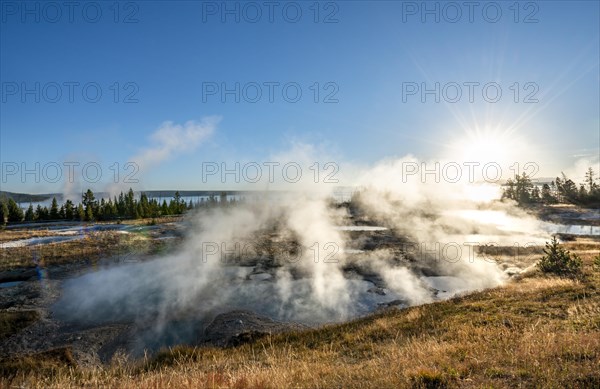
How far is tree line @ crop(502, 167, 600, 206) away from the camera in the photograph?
318 feet

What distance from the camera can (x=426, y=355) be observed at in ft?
26.3

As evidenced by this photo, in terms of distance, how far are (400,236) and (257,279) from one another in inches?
1110

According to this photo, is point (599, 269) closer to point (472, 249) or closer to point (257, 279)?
point (472, 249)

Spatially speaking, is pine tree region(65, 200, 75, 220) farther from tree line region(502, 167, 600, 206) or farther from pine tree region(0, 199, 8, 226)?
tree line region(502, 167, 600, 206)

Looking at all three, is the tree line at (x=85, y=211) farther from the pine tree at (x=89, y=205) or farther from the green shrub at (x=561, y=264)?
the green shrub at (x=561, y=264)

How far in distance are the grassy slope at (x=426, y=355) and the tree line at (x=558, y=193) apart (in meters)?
105

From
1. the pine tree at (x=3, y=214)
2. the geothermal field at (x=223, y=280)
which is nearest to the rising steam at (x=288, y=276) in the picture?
the geothermal field at (x=223, y=280)

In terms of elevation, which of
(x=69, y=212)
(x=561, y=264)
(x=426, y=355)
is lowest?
(x=561, y=264)

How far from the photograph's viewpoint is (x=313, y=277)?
26.9m

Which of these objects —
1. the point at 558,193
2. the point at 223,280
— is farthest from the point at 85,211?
the point at 558,193

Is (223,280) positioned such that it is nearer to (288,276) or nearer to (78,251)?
(288,276)

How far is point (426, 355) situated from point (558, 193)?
466 feet

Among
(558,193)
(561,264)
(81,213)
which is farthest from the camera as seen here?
(558,193)

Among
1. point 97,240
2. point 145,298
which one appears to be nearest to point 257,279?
point 145,298
